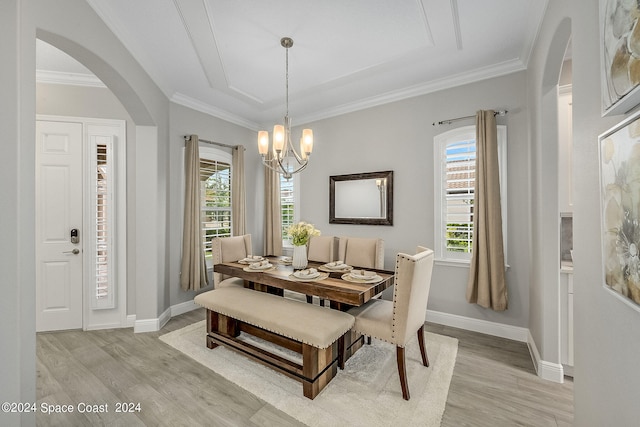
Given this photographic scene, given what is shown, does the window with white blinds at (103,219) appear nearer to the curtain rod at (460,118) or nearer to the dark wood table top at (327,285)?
the dark wood table top at (327,285)

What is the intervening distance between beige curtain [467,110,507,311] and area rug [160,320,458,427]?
694 millimetres

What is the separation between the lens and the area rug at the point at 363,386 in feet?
6.05

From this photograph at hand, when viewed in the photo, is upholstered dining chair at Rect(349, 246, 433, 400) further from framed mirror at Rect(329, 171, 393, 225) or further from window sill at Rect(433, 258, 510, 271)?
framed mirror at Rect(329, 171, 393, 225)

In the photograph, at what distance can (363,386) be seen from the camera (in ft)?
7.07

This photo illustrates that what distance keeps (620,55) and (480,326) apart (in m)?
3.01

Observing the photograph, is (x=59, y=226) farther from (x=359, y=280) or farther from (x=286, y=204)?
(x=359, y=280)

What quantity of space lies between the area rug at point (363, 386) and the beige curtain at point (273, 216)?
2.12 m

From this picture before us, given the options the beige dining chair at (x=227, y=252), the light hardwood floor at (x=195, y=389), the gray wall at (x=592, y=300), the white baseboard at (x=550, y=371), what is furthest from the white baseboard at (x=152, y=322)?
the white baseboard at (x=550, y=371)

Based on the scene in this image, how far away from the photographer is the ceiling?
219 centimetres

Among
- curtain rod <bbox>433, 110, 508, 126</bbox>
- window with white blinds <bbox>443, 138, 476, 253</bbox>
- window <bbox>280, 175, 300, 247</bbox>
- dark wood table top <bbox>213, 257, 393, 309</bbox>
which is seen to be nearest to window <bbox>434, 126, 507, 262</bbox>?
window with white blinds <bbox>443, 138, 476, 253</bbox>

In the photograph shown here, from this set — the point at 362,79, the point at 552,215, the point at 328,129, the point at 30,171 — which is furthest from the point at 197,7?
the point at 552,215

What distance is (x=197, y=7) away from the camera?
7.10 ft

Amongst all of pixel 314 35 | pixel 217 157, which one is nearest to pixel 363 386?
pixel 314 35

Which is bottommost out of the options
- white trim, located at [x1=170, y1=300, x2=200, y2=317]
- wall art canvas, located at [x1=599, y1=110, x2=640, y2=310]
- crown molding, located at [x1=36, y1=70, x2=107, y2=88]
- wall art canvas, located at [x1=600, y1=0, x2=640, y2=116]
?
white trim, located at [x1=170, y1=300, x2=200, y2=317]
